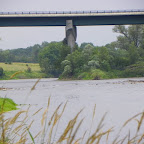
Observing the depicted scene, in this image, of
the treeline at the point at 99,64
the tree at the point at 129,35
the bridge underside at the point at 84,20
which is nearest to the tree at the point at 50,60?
the tree at the point at 129,35

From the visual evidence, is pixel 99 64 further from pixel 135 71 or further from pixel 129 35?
pixel 129 35

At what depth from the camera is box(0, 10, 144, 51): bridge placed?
6875 centimetres

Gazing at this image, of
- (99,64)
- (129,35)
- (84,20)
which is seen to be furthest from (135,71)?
(129,35)

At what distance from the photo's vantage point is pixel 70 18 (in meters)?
71.6

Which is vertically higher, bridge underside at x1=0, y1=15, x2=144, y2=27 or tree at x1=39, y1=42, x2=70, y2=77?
bridge underside at x1=0, y1=15, x2=144, y2=27

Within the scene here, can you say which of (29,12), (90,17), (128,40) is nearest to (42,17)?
(29,12)

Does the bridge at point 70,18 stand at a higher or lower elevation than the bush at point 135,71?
higher

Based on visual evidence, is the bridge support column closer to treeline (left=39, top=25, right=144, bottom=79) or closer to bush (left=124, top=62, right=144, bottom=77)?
treeline (left=39, top=25, right=144, bottom=79)

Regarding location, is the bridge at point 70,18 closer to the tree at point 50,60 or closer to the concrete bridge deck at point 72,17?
the concrete bridge deck at point 72,17

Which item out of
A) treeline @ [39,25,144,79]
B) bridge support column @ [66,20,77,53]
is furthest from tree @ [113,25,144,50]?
bridge support column @ [66,20,77,53]

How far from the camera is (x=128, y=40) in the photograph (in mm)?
92312

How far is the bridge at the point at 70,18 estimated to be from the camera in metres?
68.8

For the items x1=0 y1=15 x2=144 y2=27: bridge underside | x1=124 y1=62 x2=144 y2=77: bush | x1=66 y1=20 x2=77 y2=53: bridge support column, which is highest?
x1=0 y1=15 x2=144 y2=27: bridge underside

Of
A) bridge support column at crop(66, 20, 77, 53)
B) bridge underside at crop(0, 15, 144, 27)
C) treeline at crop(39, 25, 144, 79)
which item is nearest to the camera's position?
treeline at crop(39, 25, 144, 79)
